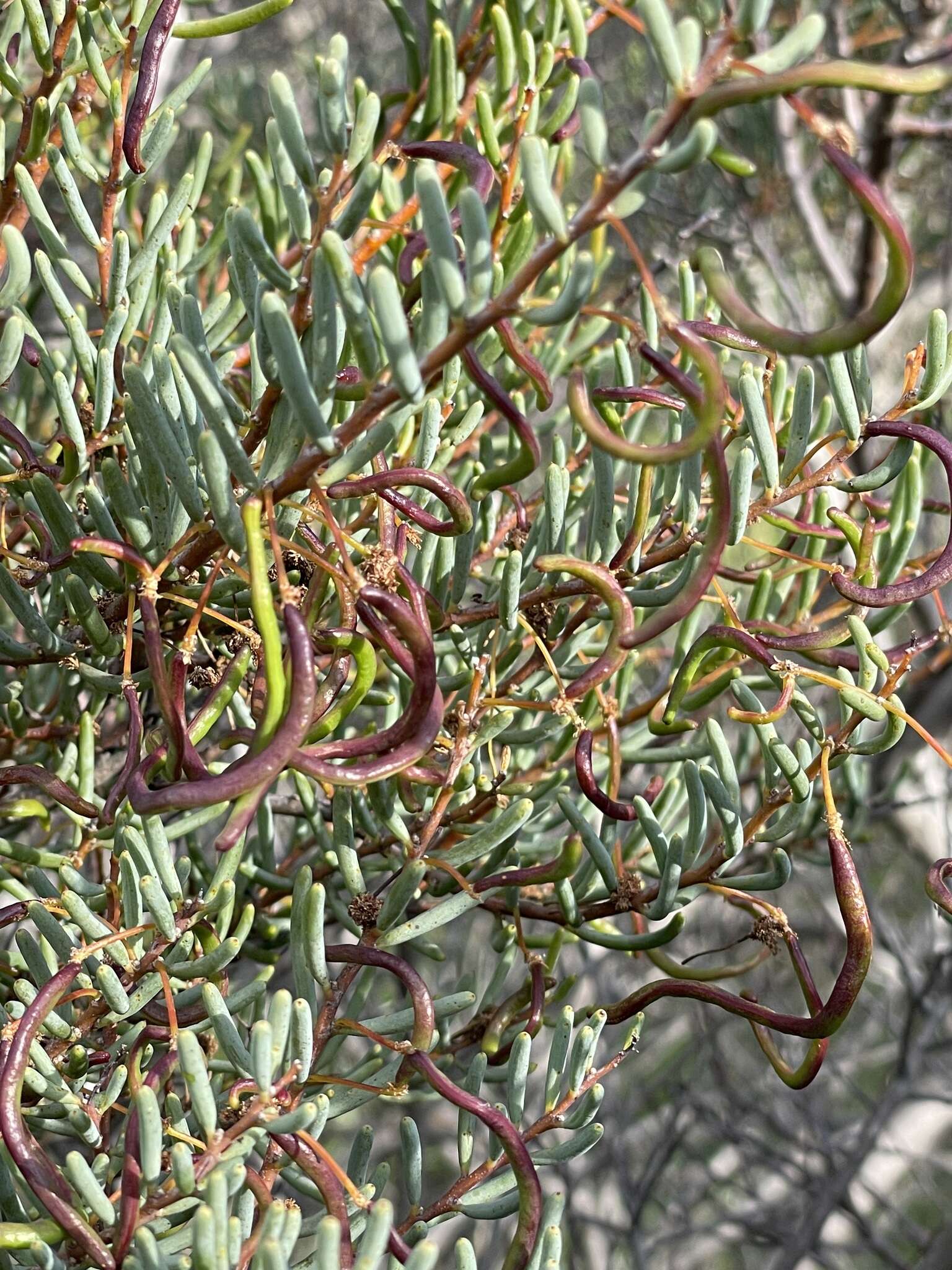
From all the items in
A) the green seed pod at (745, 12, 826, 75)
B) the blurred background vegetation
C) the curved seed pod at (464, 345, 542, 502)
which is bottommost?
the blurred background vegetation

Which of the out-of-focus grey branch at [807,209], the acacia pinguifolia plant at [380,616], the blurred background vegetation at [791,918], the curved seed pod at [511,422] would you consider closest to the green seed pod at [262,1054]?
the acacia pinguifolia plant at [380,616]

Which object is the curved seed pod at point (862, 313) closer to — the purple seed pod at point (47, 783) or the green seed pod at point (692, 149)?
the green seed pod at point (692, 149)

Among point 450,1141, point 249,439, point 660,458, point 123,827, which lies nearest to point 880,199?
point 660,458

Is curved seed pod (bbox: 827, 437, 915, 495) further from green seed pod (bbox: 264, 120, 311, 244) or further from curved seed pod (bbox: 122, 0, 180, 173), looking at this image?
curved seed pod (bbox: 122, 0, 180, 173)

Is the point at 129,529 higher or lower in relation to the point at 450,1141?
higher

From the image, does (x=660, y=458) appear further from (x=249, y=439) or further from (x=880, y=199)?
(x=249, y=439)

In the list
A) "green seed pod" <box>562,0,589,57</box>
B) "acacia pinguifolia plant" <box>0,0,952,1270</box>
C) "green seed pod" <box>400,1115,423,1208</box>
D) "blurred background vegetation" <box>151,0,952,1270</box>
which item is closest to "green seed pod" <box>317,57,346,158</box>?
"acacia pinguifolia plant" <box>0,0,952,1270</box>

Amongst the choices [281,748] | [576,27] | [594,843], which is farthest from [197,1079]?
[576,27]
